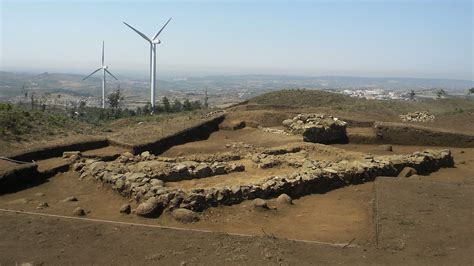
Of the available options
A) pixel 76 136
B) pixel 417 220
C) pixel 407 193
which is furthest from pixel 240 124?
pixel 417 220

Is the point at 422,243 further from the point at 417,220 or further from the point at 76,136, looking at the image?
the point at 76,136

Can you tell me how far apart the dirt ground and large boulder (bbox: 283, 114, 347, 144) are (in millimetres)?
8299

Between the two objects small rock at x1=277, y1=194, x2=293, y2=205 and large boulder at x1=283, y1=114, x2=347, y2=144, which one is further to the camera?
large boulder at x1=283, y1=114, x2=347, y2=144

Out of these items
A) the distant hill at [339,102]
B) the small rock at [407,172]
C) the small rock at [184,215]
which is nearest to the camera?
the small rock at [184,215]

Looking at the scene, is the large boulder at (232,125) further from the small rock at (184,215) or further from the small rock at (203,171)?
the small rock at (184,215)

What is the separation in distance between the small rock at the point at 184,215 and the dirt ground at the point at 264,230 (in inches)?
5.9

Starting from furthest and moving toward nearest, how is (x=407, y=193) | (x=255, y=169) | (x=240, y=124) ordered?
(x=240, y=124) → (x=255, y=169) → (x=407, y=193)

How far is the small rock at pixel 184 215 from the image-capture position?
10.1m

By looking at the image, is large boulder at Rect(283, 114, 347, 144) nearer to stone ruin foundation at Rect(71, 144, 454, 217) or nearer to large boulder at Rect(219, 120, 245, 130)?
stone ruin foundation at Rect(71, 144, 454, 217)

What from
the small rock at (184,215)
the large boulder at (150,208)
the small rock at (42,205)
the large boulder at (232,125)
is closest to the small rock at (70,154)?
the small rock at (42,205)

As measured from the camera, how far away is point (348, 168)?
550 inches

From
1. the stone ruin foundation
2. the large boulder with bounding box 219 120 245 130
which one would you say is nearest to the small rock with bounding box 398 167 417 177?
the stone ruin foundation

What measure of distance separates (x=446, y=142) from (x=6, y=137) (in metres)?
20.3

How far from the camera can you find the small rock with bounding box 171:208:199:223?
1011 centimetres
